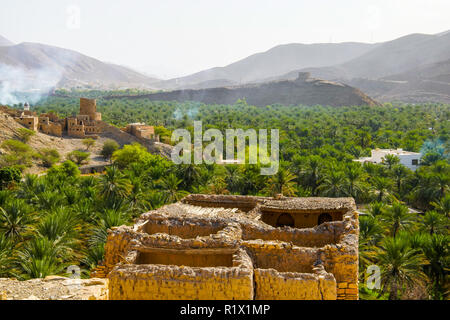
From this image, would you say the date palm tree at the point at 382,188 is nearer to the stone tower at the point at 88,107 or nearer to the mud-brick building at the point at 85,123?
the mud-brick building at the point at 85,123

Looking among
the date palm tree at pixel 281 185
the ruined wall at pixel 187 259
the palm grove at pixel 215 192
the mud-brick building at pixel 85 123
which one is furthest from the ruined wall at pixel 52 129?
the ruined wall at pixel 187 259

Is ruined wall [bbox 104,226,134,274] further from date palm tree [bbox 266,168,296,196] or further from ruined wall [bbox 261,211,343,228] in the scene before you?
date palm tree [bbox 266,168,296,196]

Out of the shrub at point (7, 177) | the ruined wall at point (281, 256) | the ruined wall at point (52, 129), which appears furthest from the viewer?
the ruined wall at point (52, 129)

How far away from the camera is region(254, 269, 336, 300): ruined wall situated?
30.7ft

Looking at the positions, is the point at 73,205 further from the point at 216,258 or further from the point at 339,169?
the point at 339,169

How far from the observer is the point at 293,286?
950 centimetres

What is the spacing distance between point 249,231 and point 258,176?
21949 mm

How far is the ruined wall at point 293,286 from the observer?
30.7 feet

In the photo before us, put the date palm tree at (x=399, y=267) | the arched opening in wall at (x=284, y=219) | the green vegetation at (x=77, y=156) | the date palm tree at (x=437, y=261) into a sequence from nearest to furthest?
the arched opening in wall at (x=284, y=219) < the date palm tree at (x=399, y=267) < the date palm tree at (x=437, y=261) < the green vegetation at (x=77, y=156)

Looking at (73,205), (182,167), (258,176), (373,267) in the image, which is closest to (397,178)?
(258,176)

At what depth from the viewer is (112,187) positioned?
92.4ft

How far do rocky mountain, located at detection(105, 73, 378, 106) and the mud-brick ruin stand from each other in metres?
145

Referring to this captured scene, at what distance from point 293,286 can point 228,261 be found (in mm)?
2050

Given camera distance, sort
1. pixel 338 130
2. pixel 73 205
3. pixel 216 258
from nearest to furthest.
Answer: pixel 216 258, pixel 73 205, pixel 338 130
